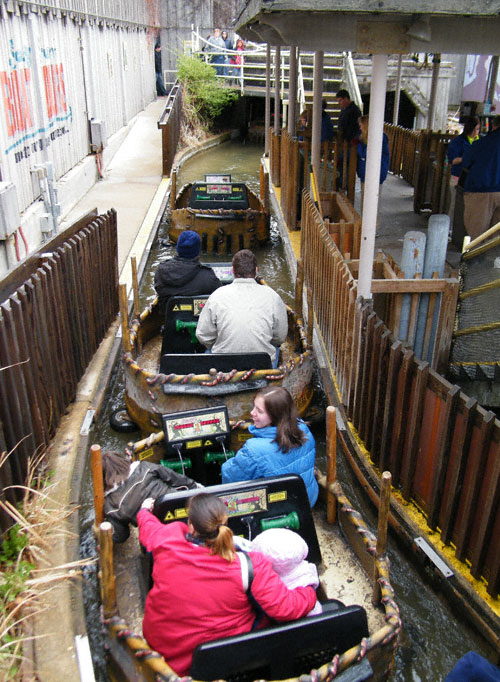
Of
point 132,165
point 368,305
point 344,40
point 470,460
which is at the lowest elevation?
point 132,165

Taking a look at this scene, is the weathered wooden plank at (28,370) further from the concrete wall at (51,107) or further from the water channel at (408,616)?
the concrete wall at (51,107)

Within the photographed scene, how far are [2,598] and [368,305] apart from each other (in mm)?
3403

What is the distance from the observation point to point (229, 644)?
2910 millimetres

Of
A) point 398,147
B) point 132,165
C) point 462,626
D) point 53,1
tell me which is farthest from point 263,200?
point 462,626

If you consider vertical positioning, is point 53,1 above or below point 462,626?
above

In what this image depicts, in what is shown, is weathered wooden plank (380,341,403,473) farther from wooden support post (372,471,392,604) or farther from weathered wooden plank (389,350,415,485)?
wooden support post (372,471,392,604)

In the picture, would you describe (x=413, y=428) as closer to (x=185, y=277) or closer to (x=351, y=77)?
(x=185, y=277)

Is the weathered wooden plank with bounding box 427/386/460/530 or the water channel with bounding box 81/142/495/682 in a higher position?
the weathered wooden plank with bounding box 427/386/460/530

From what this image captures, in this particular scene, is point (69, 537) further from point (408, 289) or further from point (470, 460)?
point (408, 289)

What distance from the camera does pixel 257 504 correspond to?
151 inches

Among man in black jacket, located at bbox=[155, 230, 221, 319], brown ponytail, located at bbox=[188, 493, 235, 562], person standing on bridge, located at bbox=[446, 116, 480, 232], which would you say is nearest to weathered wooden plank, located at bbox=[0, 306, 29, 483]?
brown ponytail, located at bbox=[188, 493, 235, 562]

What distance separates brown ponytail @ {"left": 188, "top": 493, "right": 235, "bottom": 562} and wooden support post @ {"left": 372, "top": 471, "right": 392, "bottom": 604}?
37.0 inches

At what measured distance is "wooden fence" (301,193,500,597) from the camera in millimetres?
3896

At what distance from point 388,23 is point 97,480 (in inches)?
153
